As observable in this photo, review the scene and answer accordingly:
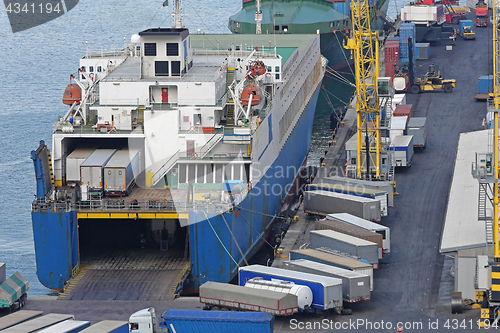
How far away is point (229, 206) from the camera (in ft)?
172

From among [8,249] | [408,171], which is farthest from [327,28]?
[8,249]

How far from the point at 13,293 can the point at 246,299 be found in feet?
43.0

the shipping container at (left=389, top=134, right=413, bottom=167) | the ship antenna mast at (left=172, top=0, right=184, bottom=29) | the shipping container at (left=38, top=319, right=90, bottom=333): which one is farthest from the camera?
the shipping container at (left=389, top=134, right=413, bottom=167)

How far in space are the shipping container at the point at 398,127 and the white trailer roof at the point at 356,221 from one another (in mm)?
21428

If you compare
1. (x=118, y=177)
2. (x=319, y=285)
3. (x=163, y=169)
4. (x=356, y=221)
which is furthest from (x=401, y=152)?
(x=319, y=285)

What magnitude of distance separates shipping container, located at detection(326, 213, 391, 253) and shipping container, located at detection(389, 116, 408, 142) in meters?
21.6

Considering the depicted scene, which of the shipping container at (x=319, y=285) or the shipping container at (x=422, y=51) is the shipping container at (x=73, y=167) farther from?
the shipping container at (x=422, y=51)

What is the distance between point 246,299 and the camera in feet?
152

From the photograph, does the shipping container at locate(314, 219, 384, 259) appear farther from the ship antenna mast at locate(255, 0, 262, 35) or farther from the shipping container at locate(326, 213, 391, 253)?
the ship antenna mast at locate(255, 0, 262, 35)

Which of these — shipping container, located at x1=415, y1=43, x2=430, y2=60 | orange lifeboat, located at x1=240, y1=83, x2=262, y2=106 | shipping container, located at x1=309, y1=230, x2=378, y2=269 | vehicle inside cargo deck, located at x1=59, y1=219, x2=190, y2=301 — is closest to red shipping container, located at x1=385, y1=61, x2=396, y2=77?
shipping container, located at x1=415, y1=43, x2=430, y2=60

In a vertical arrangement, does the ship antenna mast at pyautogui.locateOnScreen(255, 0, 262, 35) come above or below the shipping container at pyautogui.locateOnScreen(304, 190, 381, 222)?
above

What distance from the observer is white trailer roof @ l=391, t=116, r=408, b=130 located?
81.2m

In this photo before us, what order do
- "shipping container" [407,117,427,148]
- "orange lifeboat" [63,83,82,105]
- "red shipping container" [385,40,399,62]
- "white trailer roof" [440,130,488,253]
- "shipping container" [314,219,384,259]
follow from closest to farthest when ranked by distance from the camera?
"white trailer roof" [440,130,488,253] < "shipping container" [314,219,384,259] < "orange lifeboat" [63,83,82,105] < "shipping container" [407,117,427,148] < "red shipping container" [385,40,399,62]

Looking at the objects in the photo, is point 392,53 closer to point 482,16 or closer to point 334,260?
point 482,16
